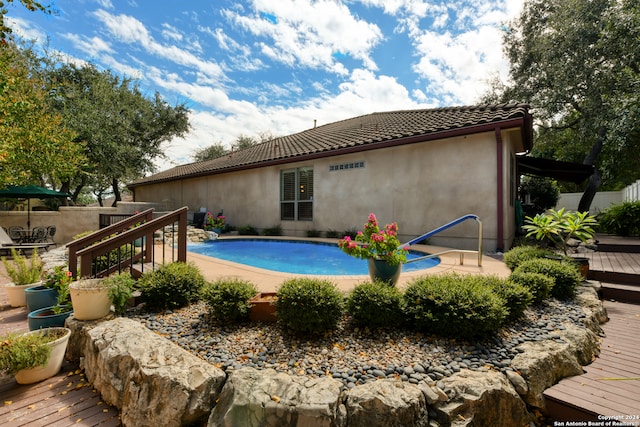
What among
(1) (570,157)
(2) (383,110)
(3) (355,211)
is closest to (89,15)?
(3) (355,211)

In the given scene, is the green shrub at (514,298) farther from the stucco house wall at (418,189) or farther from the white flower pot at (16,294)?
→ the white flower pot at (16,294)

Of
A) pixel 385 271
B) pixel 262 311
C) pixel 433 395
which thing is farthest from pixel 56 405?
pixel 385 271

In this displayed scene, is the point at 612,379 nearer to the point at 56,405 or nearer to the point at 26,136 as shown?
the point at 56,405

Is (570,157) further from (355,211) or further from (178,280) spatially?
(178,280)

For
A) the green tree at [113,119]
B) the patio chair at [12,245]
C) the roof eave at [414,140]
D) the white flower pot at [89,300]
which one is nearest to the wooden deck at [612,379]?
the roof eave at [414,140]

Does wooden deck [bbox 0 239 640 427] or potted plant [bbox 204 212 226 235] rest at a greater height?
potted plant [bbox 204 212 226 235]

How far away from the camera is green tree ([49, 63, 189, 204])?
13.8 meters

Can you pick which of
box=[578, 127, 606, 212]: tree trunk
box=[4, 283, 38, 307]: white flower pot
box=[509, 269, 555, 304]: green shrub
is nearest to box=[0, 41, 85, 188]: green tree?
box=[4, 283, 38, 307]: white flower pot

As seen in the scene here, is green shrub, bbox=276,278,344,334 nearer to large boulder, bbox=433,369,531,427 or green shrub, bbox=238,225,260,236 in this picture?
large boulder, bbox=433,369,531,427

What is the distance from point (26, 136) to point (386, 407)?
1160 cm

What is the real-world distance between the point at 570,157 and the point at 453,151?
17.3 meters

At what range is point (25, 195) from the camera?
10312 millimetres

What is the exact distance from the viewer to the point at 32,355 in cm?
291

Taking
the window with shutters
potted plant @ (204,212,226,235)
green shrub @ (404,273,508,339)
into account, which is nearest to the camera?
green shrub @ (404,273,508,339)
